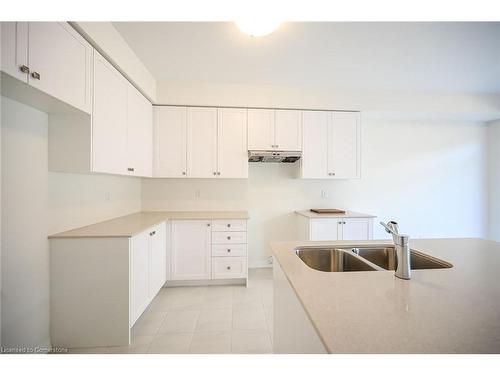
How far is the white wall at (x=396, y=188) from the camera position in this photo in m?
3.25

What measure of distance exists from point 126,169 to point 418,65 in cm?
326

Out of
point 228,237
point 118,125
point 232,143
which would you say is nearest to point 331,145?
point 232,143

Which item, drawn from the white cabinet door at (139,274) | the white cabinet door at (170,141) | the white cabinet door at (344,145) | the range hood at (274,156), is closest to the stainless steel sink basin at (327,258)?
the white cabinet door at (139,274)

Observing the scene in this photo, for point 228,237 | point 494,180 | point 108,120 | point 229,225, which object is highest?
point 108,120

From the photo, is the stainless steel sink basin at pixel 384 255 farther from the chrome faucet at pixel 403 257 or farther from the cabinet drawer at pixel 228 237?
the cabinet drawer at pixel 228 237

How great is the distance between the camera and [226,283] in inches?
106

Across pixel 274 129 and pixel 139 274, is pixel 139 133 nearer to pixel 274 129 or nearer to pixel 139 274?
pixel 139 274

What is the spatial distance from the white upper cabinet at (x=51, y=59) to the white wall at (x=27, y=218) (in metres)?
0.35

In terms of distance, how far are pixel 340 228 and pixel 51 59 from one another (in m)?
3.11

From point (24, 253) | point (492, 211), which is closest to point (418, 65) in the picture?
point (492, 211)

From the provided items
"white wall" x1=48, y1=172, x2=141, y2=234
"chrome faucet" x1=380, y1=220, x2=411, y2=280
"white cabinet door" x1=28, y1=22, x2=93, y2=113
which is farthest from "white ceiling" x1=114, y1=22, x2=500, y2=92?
"chrome faucet" x1=380, y1=220, x2=411, y2=280

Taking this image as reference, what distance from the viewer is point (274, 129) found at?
2850mm

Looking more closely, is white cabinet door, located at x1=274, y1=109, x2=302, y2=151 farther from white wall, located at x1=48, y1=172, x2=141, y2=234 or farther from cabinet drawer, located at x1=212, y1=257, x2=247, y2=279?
white wall, located at x1=48, y1=172, x2=141, y2=234

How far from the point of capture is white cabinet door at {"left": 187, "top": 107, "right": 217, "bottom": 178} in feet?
9.12
